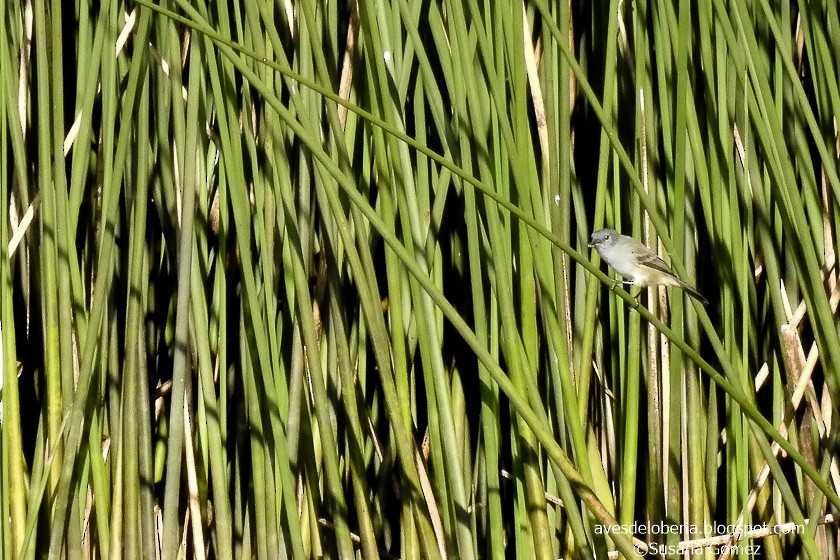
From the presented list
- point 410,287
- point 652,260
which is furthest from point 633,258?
point 410,287

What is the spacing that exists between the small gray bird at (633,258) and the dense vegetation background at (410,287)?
4cm

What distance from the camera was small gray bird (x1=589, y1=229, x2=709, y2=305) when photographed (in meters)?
1.91

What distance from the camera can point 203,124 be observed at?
6.18 feet

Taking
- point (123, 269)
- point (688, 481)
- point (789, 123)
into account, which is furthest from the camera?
point (123, 269)

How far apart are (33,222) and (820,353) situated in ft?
5.14

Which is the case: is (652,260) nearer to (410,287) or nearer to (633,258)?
(633,258)

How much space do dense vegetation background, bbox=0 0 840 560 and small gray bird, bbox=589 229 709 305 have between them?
0.04 meters

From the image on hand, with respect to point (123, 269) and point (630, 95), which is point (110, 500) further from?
point (630, 95)

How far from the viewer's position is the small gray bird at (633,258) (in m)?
1.91

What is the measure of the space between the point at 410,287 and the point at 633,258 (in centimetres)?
56

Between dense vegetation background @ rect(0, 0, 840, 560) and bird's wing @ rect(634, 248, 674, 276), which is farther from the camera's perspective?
bird's wing @ rect(634, 248, 674, 276)

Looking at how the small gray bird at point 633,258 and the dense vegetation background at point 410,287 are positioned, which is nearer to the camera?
the dense vegetation background at point 410,287

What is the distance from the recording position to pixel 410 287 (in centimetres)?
171

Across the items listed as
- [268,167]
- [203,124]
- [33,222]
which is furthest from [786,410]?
[33,222]
